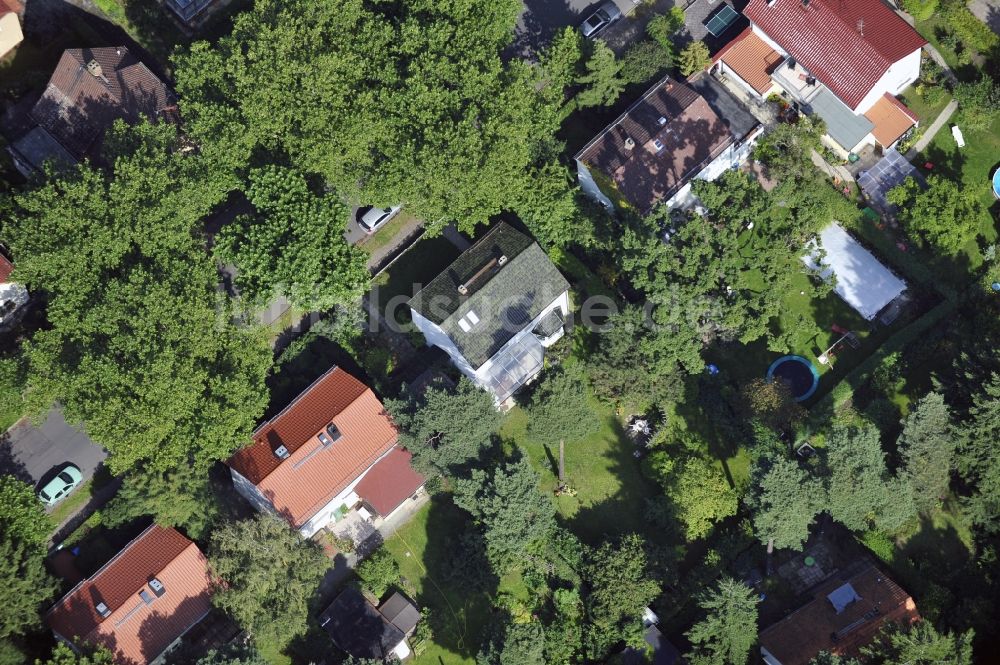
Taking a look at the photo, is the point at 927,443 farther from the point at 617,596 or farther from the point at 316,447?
the point at 316,447

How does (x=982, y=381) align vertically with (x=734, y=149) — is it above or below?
below

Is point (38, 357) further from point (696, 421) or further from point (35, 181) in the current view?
point (696, 421)

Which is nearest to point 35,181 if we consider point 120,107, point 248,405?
point 120,107

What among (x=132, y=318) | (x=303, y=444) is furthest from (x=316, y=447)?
(x=132, y=318)

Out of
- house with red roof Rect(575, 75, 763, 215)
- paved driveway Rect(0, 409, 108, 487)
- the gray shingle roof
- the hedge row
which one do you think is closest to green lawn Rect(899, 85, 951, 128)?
house with red roof Rect(575, 75, 763, 215)

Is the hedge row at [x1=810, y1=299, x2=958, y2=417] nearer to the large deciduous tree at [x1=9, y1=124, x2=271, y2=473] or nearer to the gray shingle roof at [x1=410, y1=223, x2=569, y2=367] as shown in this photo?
the gray shingle roof at [x1=410, y1=223, x2=569, y2=367]

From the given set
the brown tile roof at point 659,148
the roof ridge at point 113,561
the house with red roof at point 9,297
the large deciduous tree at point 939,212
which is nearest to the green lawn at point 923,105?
the large deciduous tree at point 939,212

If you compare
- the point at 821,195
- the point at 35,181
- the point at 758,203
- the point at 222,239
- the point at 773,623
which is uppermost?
the point at 35,181
